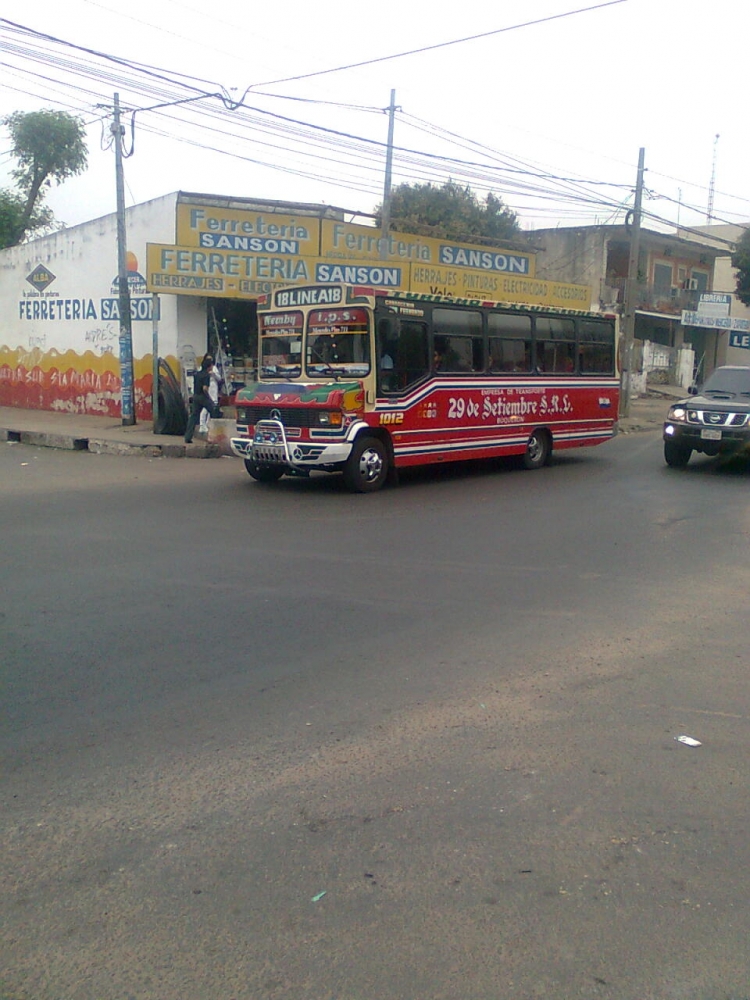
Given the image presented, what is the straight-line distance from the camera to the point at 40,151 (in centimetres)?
3528

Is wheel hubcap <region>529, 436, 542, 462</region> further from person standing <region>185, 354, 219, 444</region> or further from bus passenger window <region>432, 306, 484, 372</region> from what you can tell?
person standing <region>185, 354, 219, 444</region>

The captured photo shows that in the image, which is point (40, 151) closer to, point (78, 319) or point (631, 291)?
point (78, 319)

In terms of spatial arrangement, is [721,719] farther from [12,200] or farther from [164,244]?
[12,200]

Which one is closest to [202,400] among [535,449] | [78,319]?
[535,449]

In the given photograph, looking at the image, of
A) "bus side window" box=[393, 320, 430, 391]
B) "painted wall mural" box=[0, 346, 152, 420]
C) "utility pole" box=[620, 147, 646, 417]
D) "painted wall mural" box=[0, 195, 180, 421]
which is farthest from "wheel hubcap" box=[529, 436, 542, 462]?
"utility pole" box=[620, 147, 646, 417]

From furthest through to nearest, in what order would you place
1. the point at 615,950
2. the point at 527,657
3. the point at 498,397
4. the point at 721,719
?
1. the point at 498,397
2. the point at 527,657
3. the point at 721,719
4. the point at 615,950

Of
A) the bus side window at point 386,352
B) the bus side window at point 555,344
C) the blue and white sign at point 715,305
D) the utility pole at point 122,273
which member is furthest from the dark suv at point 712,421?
the blue and white sign at point 715,305

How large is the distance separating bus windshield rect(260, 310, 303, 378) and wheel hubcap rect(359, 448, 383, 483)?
1555mm

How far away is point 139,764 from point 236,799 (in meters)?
0.59

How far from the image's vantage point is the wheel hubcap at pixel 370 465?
41.3 feet

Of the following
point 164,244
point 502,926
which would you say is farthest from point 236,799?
point 164,244

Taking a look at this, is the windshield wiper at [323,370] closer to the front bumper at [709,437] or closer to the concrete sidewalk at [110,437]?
the concrete sidewalk at [110,437]

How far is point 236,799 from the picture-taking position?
3.92 meters

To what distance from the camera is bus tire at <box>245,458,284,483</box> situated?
13491mm
